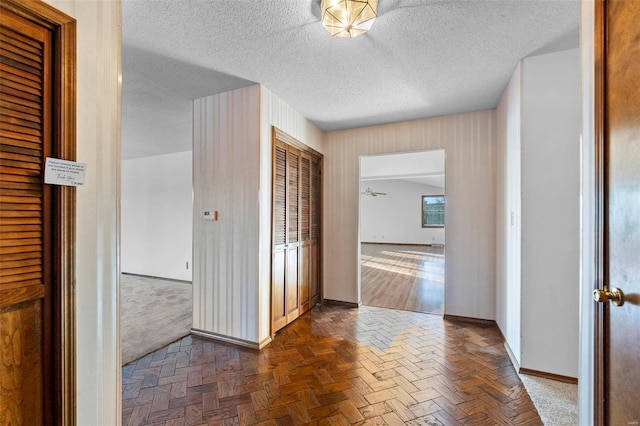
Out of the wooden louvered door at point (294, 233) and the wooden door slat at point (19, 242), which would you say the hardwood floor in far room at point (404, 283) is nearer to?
the wooden louvered door at point (294, 233)

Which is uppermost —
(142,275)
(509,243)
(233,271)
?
(509,243)

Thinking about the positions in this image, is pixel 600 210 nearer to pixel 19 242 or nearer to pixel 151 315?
pixel 19 242

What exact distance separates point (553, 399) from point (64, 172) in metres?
3.05

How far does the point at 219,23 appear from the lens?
1800 millimetres

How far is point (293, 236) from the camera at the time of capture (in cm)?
338

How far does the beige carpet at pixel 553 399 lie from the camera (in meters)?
1.70

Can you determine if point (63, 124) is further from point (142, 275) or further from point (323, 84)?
point (142, 275)

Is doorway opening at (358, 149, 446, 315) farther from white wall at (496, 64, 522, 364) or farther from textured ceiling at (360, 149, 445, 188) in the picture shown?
white wall at (496, 64, 522, 364)

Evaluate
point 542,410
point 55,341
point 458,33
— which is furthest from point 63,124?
point 542,410

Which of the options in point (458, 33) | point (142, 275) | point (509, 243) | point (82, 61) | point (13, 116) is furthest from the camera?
point (142, 275)

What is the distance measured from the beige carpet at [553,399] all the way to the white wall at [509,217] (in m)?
0.21

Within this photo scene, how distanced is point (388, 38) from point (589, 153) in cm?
144

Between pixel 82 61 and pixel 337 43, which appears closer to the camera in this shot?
pixel 82 61

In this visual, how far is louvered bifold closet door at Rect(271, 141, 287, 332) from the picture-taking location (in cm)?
293
